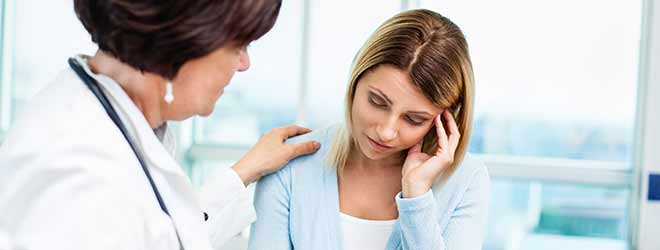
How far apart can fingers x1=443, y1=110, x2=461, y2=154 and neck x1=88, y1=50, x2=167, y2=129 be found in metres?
0.78

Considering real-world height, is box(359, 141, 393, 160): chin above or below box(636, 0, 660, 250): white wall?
above

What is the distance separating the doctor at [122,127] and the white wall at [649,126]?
1.86 m

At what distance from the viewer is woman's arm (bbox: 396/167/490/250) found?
4.91 ft

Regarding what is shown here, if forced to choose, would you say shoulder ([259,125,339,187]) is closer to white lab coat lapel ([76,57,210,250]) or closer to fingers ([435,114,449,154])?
fingers ([435,114,449,154])

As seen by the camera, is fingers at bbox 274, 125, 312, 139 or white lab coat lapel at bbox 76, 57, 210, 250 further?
fingers at bbox 274, 125, 312, 139

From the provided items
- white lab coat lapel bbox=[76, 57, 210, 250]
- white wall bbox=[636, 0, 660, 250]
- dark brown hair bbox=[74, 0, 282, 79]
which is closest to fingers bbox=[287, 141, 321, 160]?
white lab coat lapel bbox=[76, 57, 210, 250]

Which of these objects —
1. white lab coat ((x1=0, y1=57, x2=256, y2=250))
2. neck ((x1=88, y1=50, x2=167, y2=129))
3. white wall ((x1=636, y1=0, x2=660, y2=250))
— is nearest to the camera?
white lab coat ((x1=0, y1=57, x2=256, y2=250))

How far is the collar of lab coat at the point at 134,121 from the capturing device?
91cm

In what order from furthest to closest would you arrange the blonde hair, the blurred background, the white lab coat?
the blurred background < the blonde hair < the white lab coat

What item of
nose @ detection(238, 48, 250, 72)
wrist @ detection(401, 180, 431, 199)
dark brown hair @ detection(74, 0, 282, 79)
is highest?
dark brown hair @ detection(74, 0, 282, 79)

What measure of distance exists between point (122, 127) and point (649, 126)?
2.04m

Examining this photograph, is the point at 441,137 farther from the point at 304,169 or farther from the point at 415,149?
the point at 304,169

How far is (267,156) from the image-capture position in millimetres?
1576

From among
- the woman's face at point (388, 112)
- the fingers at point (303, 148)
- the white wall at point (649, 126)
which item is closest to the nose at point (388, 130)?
the woman's face at point (388, 112)
